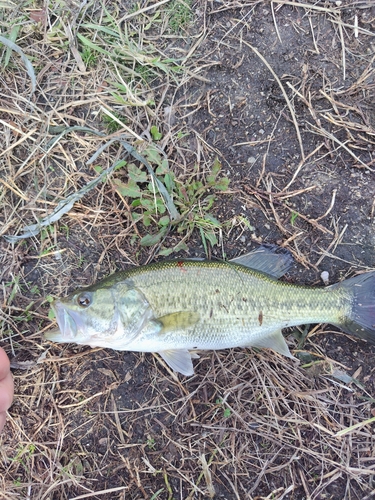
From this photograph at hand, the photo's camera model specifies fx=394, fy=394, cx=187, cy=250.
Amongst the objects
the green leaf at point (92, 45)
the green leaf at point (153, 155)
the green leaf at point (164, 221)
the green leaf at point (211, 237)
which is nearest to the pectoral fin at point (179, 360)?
the green leaf at point (211, 237)

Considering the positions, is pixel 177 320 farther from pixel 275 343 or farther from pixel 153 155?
pixel 153 155

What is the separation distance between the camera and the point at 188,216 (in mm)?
3344

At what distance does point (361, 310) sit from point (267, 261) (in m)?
0.84

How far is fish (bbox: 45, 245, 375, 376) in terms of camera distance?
2951 millimetres

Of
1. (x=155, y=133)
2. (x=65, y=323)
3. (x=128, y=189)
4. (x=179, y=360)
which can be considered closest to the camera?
(x=65, y=323)

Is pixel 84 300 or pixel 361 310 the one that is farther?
pixel 361 310

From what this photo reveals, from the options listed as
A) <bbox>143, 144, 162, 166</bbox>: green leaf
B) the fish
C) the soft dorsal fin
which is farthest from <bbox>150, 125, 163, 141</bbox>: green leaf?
the soft dorsal fin

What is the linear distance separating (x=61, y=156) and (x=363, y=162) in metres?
2.64

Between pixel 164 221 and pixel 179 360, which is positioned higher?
pixel 164 221

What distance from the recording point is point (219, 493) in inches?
129

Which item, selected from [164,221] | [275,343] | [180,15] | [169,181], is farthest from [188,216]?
[180,15]

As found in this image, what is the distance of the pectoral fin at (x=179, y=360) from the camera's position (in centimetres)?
312

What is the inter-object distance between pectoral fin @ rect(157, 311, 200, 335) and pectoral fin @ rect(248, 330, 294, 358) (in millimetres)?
570

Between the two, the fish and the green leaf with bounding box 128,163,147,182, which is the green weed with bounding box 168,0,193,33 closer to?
the green leaf with bounding box 128,163,147,182
